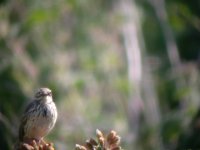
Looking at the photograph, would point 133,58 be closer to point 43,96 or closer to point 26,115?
point 43,96

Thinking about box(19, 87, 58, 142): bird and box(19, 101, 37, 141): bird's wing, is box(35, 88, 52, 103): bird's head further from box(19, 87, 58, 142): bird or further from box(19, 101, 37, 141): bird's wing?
box(19, 101, 37, 141): bird's wing

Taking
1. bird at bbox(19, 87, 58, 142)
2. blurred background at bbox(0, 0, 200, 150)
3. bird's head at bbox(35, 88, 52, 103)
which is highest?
blurred background at bbox(0, 0, 200, 150)

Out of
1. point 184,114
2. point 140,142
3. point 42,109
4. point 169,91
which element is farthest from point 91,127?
point 42,109

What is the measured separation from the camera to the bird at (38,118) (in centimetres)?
879

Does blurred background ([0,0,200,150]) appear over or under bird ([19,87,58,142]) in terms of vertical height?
over

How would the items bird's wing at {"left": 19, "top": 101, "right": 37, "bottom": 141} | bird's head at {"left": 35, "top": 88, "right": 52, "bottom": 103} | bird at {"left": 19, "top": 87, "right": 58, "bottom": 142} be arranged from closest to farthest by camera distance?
bird at {"left": 19, "top": 87, "right": 58, "bottom": 142}
bird's wing at {"left": 19, "top": 101, "right": 37, "bottom": 141}
bird's head at {"left": 35, "top": 88, "right": 52, "bottom": 103}

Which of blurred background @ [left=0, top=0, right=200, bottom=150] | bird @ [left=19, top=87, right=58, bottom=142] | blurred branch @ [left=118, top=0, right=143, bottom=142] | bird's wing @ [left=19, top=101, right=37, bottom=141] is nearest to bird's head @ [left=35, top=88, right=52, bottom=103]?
bird @ [left=19, top=87, right=58, bottom=142]

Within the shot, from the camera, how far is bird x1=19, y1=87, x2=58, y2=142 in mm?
8789

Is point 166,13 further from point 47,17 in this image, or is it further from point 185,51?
point 47,17

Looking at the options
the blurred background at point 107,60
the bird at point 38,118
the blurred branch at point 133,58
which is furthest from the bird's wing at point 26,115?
the blurred branch at point 133,58

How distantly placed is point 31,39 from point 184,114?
519cm

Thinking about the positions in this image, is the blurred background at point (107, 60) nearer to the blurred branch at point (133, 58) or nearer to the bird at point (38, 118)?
the blurred branch at point (133, 58)

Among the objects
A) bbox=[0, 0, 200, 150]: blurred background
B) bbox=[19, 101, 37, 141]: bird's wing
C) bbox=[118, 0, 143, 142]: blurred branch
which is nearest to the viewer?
bbox=[19, 101, 37, 141]: bird's wing

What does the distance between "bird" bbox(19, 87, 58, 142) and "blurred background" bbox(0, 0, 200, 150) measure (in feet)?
6.41
